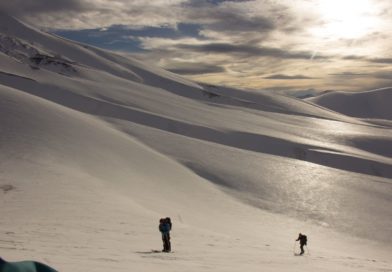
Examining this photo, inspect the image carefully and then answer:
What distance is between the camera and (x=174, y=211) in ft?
93.9

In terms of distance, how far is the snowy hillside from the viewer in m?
16.3

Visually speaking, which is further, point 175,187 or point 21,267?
point 175,187

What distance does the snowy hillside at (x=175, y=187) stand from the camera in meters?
Answer: 16.3

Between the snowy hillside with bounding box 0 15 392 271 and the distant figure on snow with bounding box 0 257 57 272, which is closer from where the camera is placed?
the distant figure on snow with bounding box 0 257 57 272

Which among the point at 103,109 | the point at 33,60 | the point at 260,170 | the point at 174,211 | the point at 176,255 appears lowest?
the point at 176,255

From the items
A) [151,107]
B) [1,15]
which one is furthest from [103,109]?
[1,15]

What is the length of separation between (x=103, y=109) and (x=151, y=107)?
14.2m

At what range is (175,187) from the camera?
1447 inches

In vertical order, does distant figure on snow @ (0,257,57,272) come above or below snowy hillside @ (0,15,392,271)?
below

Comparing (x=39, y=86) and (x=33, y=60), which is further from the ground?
(x=33, y=60)

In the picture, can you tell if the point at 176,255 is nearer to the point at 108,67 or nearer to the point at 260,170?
the point at 260,170

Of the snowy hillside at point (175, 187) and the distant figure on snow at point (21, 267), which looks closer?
the distant figure on snow at point (21, 267)

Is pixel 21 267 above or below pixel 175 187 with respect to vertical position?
below

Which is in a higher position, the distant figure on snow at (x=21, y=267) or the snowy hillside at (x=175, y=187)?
the snowy hillside at (x=175, y=187)
